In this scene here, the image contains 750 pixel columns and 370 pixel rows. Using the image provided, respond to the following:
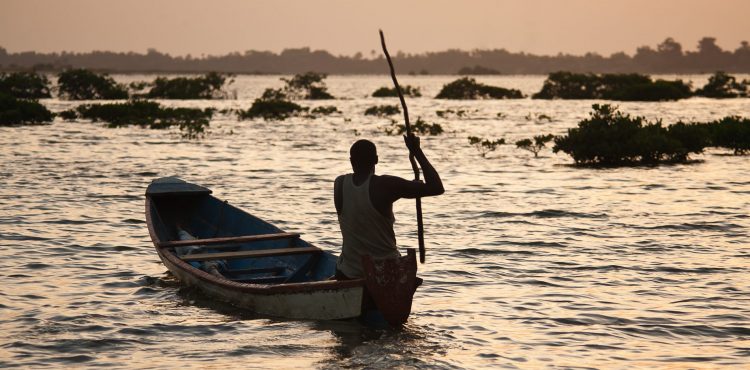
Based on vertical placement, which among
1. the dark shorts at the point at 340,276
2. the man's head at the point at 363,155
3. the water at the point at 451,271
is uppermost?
the man's head at the point at 363,155

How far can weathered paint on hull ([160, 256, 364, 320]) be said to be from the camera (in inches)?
372

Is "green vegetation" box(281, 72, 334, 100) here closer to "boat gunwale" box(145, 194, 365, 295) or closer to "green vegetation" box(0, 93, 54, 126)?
"green vegetation" box(0, 93, 54, 126)

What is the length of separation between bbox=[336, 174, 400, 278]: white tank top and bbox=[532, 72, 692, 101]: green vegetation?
219 feet

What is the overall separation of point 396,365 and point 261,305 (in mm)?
2116

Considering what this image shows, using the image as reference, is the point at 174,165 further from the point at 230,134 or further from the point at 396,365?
the point at 396,365

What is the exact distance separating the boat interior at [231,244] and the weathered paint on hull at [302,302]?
3.53ft

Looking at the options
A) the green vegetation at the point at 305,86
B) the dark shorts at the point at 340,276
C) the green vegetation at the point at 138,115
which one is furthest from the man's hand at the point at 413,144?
the green vegetation at the point at 305,86

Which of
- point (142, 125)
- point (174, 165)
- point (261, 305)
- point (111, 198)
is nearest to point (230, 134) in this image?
point (142, 125)

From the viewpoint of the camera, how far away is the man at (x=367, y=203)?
30.4 feet

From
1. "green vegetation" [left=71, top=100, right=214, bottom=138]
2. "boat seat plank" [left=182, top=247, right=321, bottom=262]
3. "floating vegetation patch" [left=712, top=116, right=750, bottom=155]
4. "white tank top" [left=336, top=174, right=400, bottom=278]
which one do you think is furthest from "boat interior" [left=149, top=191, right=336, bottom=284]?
"green vegetation" [left=71, top=100, right=214, bottom=138]

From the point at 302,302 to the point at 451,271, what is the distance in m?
4.07

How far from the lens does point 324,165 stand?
95.7 ft

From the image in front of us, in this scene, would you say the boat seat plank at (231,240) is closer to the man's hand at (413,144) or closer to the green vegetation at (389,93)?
the man's hand at (413,144)

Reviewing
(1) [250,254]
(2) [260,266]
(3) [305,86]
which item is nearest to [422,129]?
(2) [260,266]
